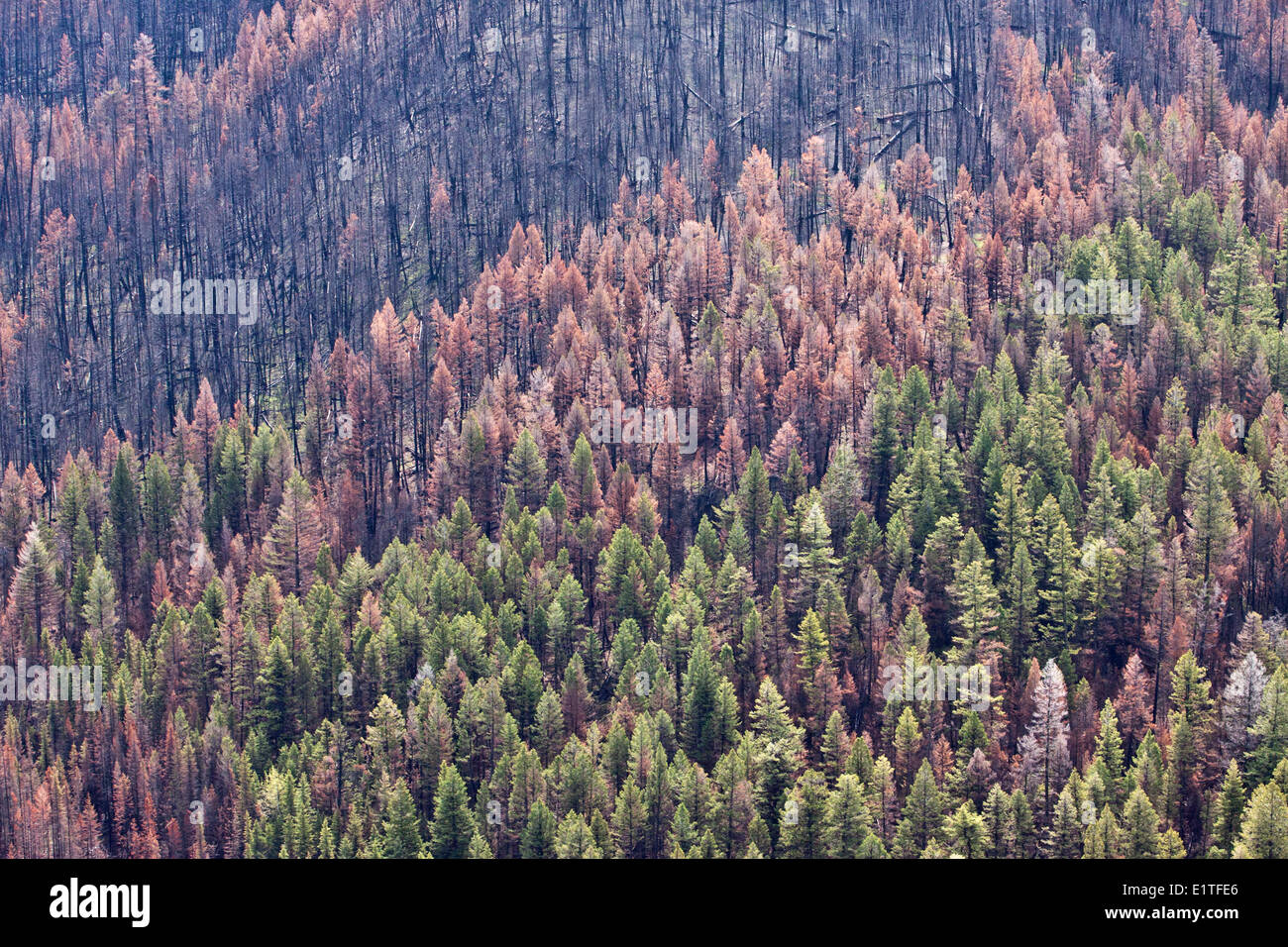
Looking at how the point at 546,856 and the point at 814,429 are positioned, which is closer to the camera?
the point at 546,856

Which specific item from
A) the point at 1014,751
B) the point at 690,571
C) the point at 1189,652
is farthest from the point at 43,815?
the point at 1189,652

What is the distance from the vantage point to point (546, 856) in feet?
364

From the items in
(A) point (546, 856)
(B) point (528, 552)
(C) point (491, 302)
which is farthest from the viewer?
(C) point (491, 302)

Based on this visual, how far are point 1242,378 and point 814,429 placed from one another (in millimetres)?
36160

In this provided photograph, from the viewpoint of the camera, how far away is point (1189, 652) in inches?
4732

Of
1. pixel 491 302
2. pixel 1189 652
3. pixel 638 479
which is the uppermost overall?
pixel 491 302

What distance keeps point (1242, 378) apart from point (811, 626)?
1961 inches

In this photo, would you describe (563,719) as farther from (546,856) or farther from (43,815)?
(43,815)

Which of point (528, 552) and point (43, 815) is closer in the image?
point (43, 815)

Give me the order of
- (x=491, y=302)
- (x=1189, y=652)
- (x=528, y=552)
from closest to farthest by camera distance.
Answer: (x=1189, y=652)
(x=528, y=552)
(x=491, y=302)
